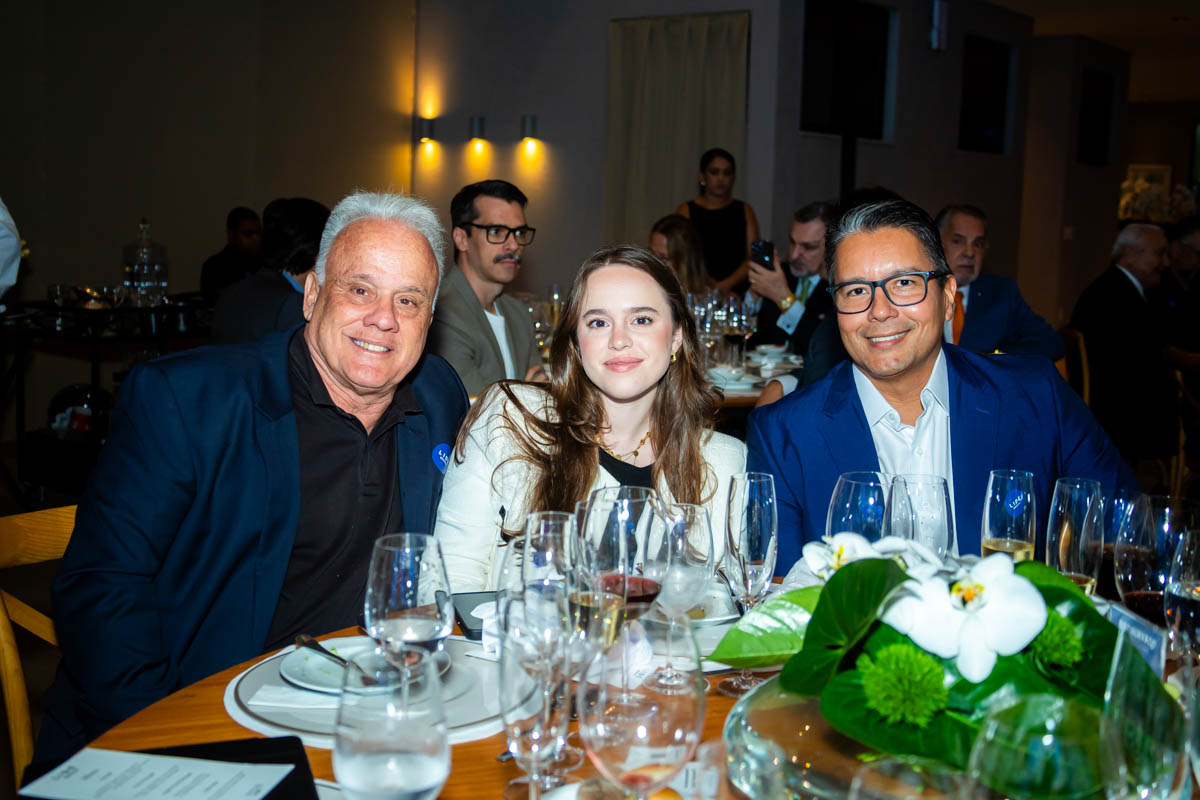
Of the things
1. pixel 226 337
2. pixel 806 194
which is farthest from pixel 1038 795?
pixel 806 194

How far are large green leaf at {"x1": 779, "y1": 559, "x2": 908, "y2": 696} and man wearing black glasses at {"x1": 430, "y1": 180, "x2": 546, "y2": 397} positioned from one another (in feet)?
10.2

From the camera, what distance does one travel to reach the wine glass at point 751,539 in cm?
153

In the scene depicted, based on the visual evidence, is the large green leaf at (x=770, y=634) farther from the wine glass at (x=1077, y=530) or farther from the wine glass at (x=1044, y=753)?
the wine glass at (x=1077, y=530)

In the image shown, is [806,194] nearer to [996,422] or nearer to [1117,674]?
[996,422]

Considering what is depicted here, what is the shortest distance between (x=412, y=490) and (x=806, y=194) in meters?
7.16

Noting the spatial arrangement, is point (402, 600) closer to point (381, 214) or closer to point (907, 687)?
point (907, 687)

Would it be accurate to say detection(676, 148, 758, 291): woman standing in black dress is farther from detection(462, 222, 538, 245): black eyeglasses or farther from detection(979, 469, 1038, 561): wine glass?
detection(979, 469, 1038, 561): wine glass

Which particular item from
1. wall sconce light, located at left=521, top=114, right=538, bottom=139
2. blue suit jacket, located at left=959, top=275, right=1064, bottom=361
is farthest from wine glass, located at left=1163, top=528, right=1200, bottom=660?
wall sconce light, located at left=521, top=114, right=538, bottom=139

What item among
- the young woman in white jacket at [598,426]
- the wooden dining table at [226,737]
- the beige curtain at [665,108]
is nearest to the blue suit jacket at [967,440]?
the young woman in white jacket at [598,426]

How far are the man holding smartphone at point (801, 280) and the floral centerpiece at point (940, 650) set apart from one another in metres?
4.28

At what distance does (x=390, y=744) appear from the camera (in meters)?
0.90

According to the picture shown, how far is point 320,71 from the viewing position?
9.37 m

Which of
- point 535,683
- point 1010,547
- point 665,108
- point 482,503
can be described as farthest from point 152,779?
point 665,108

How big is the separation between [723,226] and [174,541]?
256 inches
